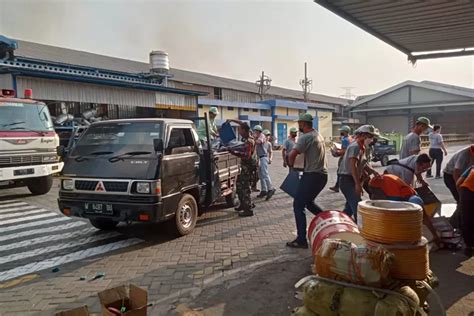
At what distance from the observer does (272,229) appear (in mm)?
6359

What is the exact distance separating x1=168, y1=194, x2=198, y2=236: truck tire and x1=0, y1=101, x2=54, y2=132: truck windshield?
576 centimetres

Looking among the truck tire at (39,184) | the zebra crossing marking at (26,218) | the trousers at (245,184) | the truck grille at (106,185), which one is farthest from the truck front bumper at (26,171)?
the trousers at (245,184)

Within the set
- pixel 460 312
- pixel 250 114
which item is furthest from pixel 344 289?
pixel 250 114

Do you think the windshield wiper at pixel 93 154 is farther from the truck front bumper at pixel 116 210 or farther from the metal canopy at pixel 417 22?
the metal canopy at pixel 417 22

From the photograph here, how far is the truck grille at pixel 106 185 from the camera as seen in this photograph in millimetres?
5211

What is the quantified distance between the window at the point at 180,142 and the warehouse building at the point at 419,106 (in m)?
41.9

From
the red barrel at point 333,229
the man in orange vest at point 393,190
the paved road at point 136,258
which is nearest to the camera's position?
the red barrel at point 333,229

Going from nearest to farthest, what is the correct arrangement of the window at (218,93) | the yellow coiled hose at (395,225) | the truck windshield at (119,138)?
the yellow coiled hose at (395,225)
the truck windshield at (119,138)
the window at (218,93)

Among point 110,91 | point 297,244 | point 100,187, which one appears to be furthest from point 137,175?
point 110,91

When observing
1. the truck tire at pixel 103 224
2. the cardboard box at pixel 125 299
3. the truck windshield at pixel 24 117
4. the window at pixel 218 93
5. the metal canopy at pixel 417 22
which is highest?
the window at pixel 218 93

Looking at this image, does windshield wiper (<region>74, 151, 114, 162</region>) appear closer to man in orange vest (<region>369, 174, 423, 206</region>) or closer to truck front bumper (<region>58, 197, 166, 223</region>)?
truck front bumper (<region>58, 197, 166, 223</region>)

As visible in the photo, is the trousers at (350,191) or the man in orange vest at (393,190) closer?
the man in orange vest at (393,190)

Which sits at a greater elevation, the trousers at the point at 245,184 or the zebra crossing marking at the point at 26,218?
the trousers at the point at 245,184

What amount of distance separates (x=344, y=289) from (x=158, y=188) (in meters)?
3.29
